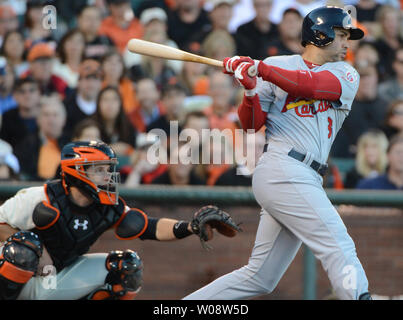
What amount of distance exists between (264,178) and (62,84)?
357cm

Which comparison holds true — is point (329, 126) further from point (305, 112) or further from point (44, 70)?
point (44, 70)

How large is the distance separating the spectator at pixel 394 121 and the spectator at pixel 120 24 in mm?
2536

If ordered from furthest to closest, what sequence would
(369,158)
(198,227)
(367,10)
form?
(367,10) < (369,158) < (198,227)

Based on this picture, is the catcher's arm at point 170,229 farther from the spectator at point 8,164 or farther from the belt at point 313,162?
the spectator at point 8,164

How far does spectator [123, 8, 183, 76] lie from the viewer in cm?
691

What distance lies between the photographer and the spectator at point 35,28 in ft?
22.6

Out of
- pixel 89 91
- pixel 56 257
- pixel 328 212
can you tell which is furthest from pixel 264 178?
pixel 89 91

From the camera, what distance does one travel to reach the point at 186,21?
7.26 m

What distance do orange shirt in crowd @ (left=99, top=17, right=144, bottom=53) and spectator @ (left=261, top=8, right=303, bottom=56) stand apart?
127 centimetres

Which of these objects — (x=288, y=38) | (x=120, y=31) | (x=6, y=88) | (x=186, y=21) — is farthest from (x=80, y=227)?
(x=288, y=38)

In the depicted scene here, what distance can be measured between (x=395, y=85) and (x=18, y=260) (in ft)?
15.2

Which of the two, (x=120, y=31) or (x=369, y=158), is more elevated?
(x=120, y=31)
